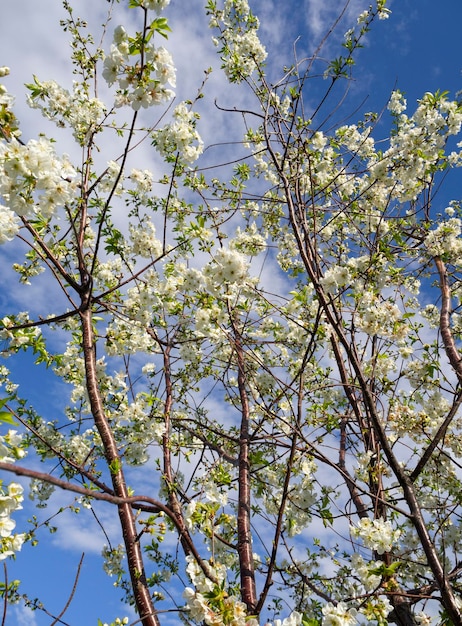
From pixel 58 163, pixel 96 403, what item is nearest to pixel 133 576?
pixel 96 403

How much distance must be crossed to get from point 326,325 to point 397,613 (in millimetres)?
2633

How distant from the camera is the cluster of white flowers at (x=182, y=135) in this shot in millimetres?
4090

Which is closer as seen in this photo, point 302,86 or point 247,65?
point 302,86

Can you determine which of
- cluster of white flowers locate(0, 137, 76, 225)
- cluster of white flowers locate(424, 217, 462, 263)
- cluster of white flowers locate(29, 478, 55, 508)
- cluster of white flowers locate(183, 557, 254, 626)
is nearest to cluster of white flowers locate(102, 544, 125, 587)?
cluster of white flowers locate(29, 478, 55, 508)

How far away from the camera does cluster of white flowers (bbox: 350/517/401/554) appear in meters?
3.30

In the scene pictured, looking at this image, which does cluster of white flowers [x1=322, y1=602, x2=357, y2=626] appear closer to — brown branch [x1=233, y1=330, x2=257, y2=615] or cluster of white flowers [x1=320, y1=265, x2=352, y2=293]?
brown branch [x1=233, y1=330, x2=257, y2=615]

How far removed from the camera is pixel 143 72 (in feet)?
8.56

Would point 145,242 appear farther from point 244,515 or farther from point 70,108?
point 244,515

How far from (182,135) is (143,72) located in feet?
4.90

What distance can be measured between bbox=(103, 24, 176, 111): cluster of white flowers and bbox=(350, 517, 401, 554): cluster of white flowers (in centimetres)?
313

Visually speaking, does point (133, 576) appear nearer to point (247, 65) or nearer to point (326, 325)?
Answer: point (326, 325)

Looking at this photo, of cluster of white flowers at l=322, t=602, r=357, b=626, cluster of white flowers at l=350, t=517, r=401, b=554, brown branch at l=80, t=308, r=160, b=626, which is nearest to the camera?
cluster of white flowers at l=322, t=602, r=357, b=626

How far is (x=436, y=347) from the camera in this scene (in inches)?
192

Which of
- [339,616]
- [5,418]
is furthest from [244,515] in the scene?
[5,418]
